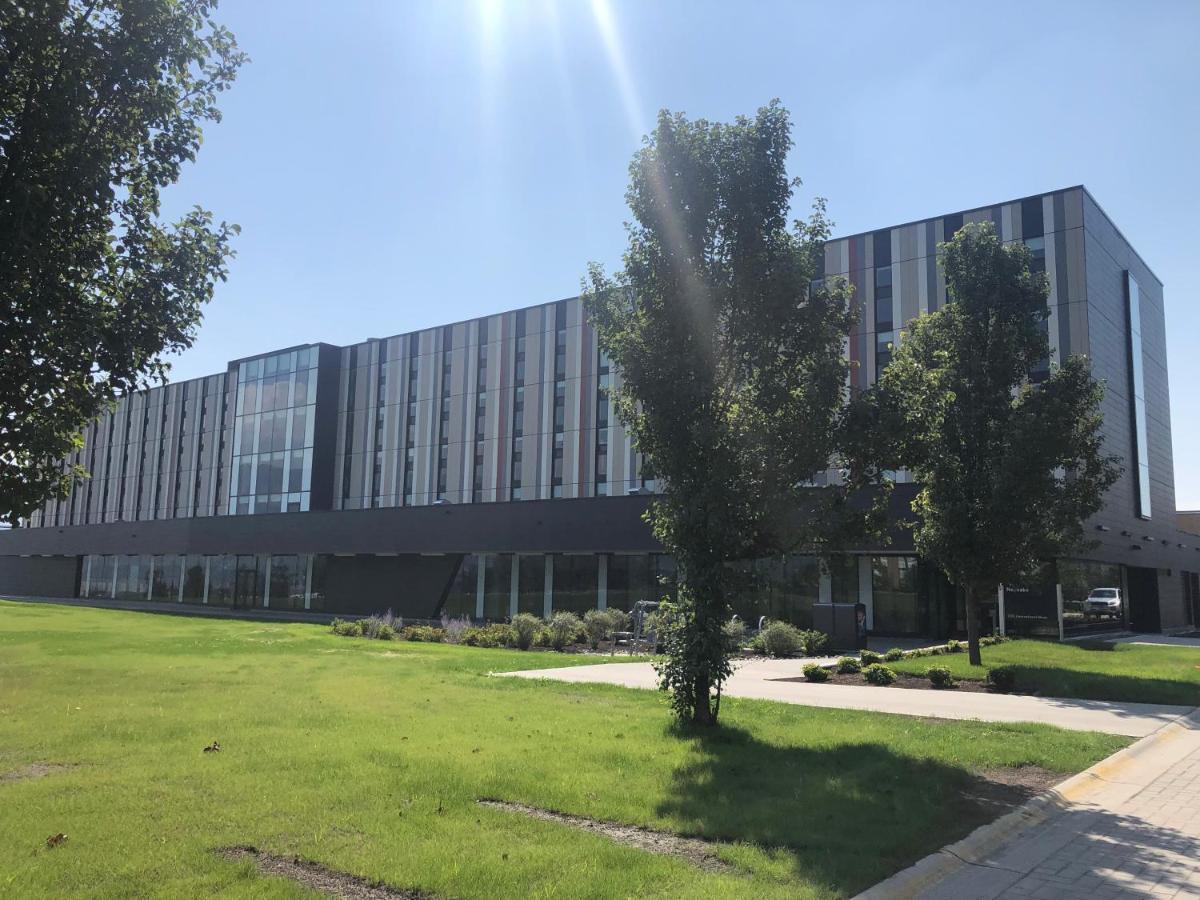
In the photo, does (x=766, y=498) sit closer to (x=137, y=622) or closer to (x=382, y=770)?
(x=382, y=770)

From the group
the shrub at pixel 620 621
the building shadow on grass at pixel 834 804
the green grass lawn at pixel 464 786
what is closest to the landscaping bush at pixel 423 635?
the shrub at pixel 620 621

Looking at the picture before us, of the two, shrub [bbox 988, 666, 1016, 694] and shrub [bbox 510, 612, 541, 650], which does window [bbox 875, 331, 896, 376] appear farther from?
shrub [bbox 988, 666, 1016, 694]

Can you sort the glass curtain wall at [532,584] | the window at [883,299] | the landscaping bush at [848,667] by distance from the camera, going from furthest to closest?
the glass curtain wall at [532,584] → the window at [883,299] → the landscaping bush at [848,667]

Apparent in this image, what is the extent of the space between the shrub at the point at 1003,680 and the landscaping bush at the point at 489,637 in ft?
50.9

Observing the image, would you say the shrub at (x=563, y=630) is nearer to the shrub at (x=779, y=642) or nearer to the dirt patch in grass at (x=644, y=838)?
the shrub at (x=779, y=642)

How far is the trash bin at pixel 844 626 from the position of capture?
2577cm

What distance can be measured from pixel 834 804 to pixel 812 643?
18169 mm

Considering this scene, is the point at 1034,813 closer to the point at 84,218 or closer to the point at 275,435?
the point at 84,218

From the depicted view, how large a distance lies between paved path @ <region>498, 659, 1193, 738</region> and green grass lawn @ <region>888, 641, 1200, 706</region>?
1.08 metres

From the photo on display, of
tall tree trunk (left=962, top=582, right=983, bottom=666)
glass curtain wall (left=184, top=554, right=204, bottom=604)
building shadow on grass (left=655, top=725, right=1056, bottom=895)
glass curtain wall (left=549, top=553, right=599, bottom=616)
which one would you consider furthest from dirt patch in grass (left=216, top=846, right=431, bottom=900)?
glass curtain wall (left=184, top=554, right=204, bottom=604)

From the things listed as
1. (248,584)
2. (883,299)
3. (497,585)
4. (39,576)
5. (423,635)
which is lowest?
(423,635)

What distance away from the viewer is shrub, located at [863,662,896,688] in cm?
1666

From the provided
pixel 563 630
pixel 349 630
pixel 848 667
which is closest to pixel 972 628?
pixel 848 667

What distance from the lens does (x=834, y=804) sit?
7.20 metres
